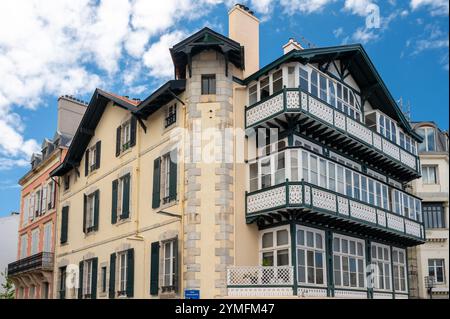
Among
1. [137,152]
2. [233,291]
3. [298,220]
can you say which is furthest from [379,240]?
[137,152]

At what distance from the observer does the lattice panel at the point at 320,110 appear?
67.7 ft

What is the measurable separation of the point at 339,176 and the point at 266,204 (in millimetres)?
3679

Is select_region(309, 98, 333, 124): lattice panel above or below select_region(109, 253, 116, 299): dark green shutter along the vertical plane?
above

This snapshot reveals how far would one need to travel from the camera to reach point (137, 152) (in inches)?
970

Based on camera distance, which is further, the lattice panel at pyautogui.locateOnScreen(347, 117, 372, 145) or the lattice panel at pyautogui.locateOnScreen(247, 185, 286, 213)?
the lattice panel at pyautogui.locateOnScreen(347, 117, 372, 145)

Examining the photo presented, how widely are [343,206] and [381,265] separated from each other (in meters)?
5.06

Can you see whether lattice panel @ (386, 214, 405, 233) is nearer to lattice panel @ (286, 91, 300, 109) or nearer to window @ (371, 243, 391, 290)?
window @ (371, 243, 391, 290)

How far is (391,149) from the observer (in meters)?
25.9

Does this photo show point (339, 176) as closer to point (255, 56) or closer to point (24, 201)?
point (255, 56)

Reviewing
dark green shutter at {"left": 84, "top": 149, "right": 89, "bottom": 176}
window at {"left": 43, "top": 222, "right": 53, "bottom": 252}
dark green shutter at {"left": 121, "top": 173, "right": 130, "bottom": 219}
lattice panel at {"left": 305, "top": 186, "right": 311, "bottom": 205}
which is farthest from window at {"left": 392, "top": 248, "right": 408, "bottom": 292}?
window at {"left": 43, "top": 222, "right": 53, "bottom": 252}

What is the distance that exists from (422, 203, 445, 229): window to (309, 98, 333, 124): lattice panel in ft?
63.0

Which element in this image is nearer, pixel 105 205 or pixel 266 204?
pixel 266 204

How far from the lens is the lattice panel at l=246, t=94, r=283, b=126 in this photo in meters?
20.2

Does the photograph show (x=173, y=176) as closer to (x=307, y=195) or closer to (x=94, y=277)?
(x=307, y=195)
